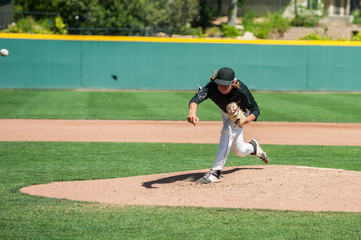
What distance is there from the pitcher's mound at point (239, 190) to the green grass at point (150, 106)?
9.60 m

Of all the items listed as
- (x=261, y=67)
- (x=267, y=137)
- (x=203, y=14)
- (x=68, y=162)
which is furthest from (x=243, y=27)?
(x=68, y=162)

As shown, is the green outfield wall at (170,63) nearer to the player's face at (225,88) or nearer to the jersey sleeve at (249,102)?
the jersey sleeve at (249,102)

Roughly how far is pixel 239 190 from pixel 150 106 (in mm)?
13883

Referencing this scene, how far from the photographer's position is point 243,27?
130ft

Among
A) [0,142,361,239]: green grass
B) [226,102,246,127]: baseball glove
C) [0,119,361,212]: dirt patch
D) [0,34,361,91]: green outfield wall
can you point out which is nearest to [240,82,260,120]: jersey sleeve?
[226,102,246,127]: baseball glove

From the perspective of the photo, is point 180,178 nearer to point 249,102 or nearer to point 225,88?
point 249,102

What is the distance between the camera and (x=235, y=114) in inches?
284

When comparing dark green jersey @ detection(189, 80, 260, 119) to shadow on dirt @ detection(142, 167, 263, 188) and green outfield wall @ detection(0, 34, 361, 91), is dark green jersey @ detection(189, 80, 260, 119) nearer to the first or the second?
shadow on dirt @ detection(142, 167, 263, 188)

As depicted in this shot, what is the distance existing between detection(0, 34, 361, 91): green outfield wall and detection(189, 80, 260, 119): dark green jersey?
20721 millimetres

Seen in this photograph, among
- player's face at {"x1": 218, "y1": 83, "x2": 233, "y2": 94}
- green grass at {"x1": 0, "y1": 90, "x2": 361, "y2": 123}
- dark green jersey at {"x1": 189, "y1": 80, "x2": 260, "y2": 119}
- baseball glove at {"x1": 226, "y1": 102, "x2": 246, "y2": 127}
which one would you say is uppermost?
player's face at {"x1": 218, "y1": 83, "x2": 233, "y2": 94}

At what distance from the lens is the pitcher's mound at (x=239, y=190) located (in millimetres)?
6824

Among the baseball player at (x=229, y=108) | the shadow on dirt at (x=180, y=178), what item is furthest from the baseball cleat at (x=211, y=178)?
the shadow on dirt at (x=180, y=178)

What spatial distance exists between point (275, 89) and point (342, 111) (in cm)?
859

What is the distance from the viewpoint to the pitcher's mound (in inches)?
269
